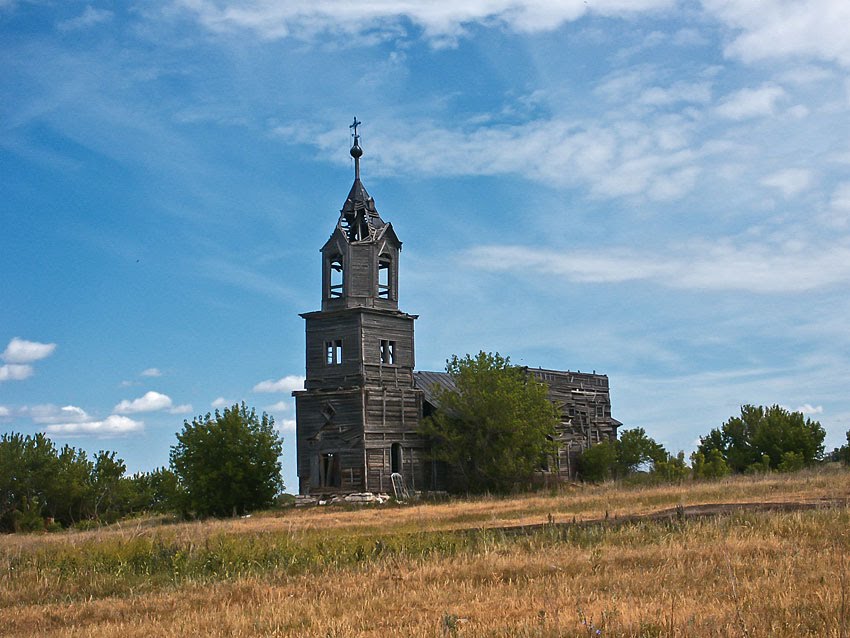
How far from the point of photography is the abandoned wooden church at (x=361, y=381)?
158 ft

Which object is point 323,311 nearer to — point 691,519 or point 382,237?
point 382,237

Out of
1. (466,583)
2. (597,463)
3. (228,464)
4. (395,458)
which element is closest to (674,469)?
(597,463)

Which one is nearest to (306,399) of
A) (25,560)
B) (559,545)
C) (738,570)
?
(25,560)

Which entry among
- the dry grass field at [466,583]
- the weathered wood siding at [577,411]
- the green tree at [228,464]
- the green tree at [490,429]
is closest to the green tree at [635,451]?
the weathered wood siding at [577,411]

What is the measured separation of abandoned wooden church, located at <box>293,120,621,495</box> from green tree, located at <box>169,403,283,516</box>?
10.9ft

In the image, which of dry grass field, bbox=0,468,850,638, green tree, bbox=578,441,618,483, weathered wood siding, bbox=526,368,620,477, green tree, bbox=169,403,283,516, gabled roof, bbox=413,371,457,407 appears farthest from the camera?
weathered wood siding, bbox=526,368,620,477

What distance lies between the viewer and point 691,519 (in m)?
17.7

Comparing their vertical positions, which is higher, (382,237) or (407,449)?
(382,237)

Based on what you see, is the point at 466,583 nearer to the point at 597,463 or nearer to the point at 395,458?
the point at 395,458

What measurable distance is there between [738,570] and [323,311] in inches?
1556

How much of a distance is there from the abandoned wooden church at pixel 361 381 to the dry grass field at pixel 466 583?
28.7 metres

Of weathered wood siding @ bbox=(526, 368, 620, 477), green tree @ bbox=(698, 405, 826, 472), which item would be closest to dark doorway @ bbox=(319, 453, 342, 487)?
weathered wood siding @ bbox=(526, 368, 620, 477)

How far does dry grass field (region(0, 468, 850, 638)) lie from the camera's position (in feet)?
30.0

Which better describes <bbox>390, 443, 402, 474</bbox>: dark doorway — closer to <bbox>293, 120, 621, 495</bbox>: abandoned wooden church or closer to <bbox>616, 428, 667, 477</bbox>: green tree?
<bbox>293, 120, 621, 495</bbox>: abandoned wooden church
